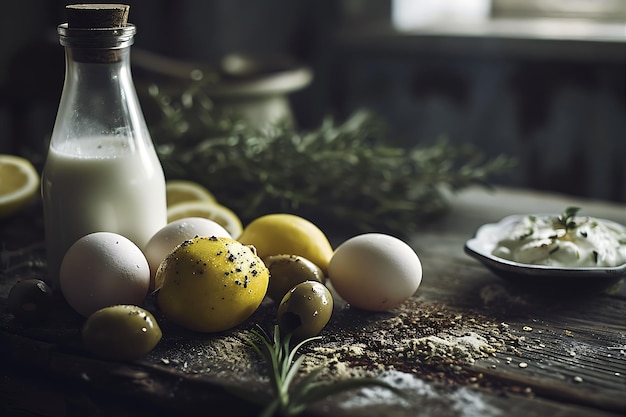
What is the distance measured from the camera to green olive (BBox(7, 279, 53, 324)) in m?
0.91

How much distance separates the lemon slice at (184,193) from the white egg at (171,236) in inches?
10.7

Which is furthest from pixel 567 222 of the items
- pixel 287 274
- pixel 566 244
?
pixel 287 274

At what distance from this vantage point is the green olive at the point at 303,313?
34.4 inches

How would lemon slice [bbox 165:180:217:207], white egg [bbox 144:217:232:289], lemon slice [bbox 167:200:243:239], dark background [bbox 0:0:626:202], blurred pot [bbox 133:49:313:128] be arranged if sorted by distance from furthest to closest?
dark background [bbox 0:0:626:202]
blurred pot [bbox 133:49:313:128]
lemon slice [bbox 165:180:217:207]
lemon slice [bbox 167:200:243:239]
white egg [bbox 144:217:232:289]

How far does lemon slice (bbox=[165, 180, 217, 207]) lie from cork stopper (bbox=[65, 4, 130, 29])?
0.40 metres

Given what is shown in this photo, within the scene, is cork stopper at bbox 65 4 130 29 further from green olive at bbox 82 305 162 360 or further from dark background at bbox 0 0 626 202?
dark background at bbox 0 0 626 202

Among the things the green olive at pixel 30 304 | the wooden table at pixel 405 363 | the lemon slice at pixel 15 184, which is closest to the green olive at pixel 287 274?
the wooden table at pixel 405 363

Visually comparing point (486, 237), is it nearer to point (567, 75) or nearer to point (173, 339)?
point (173, 339)

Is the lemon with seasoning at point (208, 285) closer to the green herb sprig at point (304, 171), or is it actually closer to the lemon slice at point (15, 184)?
the green herb sprig at point (304, 171)

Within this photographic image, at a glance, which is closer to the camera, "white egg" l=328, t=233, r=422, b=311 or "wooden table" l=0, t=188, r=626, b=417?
"wooden table" l=0, t=188, r=626, b=417

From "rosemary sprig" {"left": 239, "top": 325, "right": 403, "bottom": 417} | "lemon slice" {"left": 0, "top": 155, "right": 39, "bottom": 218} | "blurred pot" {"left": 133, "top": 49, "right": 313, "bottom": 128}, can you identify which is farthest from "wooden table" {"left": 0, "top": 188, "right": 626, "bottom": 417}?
"blurred pot" {"left": 133, "top": 49, "right": 313, "bottom": 128}

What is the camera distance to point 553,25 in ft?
7.44

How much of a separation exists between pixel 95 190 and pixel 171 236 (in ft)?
0.38

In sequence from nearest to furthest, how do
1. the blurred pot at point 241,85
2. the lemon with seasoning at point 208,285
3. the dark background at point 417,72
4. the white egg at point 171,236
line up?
1. the lemon with seasoning at point 208,285
2. the white egg at point 171,236
3. the blurred pot at point 241,85
4. the dark background at point 417,72
